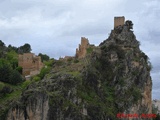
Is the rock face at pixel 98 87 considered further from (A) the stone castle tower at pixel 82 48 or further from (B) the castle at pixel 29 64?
(B) the castle at pixel 29 64

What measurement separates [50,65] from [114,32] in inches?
475

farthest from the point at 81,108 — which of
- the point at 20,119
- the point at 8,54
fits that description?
the point at 8,54

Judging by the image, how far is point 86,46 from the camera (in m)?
89.8

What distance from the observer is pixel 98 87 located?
79688 millimetres

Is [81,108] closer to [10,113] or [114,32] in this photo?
[10,113]

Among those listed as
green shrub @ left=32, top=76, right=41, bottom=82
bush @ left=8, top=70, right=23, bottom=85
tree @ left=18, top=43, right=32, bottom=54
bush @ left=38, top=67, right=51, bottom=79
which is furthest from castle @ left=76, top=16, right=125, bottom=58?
tree @ left=18, top=43, right=32, bottom=54

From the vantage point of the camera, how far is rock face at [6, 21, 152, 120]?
2795 inches

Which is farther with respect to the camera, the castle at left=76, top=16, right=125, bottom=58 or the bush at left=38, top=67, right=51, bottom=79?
the castle at left=76, top=16, right=125, bottom=58

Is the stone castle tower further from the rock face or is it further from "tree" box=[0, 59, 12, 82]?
"tree" box=[0, 59, 12, 82]

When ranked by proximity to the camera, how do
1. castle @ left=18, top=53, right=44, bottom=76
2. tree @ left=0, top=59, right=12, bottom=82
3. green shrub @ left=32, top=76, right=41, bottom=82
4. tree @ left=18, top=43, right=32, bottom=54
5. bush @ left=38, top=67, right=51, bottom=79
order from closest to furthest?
green shrub @ left=32, top=76, right=41, bottom=82 → bush @ left=38, top=67, right=51, bottom=79 → tree @ left=0, top=59, right=12, bottom=82 → castle @ left=18, top=53, right=44, bottom=76 → tree @ left=18, top=43, right=32, bottom=54

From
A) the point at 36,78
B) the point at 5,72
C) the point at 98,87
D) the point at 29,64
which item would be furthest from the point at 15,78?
the point at 98,87

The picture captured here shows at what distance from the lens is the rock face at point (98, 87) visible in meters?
71.0

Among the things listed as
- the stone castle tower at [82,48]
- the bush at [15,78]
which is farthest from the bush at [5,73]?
the stone castle tower at [82,48]

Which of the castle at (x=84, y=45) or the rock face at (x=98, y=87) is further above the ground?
the castle at (x=84, y=45)
